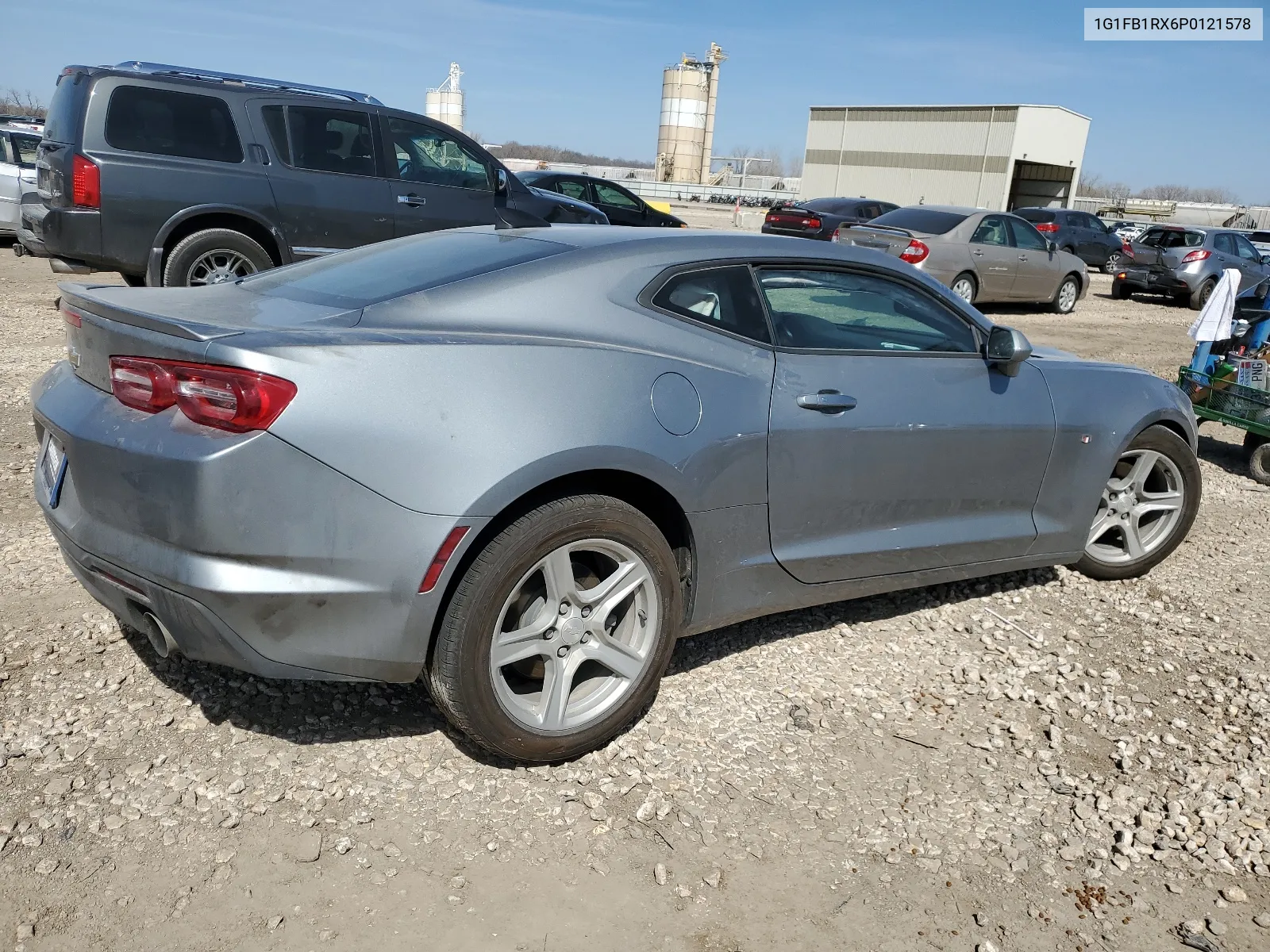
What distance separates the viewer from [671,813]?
2963mm

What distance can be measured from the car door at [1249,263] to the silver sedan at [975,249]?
222 inches

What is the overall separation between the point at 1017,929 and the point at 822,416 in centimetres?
160

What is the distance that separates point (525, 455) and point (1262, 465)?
6.22 metres

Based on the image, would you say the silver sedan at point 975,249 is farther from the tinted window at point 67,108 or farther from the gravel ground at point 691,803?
the gravel ground at point 691,803

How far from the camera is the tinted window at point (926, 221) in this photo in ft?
48.6

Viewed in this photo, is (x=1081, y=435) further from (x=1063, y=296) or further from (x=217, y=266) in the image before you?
(x=1063, y=296)

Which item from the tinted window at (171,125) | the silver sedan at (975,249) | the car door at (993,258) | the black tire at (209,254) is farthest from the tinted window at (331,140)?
the car door at (993,258)

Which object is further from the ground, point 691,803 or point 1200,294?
point 691,803

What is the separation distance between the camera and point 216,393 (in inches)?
102

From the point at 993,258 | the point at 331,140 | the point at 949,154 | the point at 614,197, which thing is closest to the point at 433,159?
the point at 331,140

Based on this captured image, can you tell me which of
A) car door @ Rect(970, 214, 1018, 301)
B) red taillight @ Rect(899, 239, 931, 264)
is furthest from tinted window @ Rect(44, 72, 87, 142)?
car door @ Rect(970, 214, 1018, 301)

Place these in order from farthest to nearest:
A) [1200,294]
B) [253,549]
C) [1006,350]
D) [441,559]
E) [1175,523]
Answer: [1200,294] → [1175,523] → [1006,350] → [441,559] → [253,549]

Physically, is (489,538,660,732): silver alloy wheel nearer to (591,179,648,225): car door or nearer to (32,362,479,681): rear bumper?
(32,362,479,681): rear bumper

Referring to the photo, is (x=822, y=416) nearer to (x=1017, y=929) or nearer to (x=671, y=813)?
(x=671, y=813)
